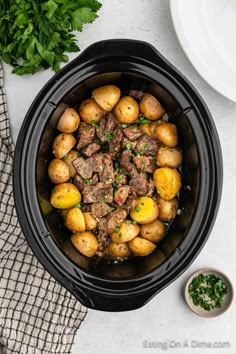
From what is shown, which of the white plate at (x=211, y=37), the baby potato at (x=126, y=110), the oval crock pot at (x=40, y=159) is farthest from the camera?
the white plate at (x=211, y=37)

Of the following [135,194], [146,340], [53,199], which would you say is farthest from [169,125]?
[146,340]

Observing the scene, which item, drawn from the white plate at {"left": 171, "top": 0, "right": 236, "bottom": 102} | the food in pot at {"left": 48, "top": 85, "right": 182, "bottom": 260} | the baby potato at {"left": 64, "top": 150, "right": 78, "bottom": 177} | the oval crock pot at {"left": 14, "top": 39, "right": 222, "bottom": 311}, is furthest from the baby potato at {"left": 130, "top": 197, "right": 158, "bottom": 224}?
the white plate at {"left": 171, "top": 0, "right": 236, "bottom": 102}

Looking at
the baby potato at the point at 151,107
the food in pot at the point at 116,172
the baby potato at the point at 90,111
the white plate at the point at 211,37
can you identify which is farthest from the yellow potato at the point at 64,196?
the white plate at the point at 211,37

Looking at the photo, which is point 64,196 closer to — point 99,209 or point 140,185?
point 99,209

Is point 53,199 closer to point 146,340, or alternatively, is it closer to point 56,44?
point 56,44

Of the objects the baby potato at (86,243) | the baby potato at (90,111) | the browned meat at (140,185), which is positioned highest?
the baby potato at (90,111)

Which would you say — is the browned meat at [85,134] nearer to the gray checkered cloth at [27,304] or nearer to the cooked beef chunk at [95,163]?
the cooked beef chunk at [95,163]

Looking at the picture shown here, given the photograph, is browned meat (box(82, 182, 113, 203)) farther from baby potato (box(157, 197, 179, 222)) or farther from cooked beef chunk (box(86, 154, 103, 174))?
baby potato (box(157, 197, 179, 222))

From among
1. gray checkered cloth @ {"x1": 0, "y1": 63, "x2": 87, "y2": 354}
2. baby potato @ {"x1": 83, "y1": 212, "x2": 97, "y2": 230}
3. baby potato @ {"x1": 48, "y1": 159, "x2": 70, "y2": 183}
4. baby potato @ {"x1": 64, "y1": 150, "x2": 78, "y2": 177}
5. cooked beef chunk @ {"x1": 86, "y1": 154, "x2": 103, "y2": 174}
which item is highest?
cooked beef chunk @ {"x1": 86, "y1": 154, "x2": 103, "y2": 174}
